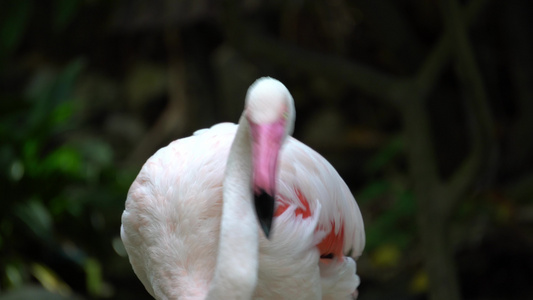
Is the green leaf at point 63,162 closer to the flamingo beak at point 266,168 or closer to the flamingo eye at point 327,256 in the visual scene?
the flamingo eye at point 327,256

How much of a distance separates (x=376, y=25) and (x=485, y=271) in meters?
2.09

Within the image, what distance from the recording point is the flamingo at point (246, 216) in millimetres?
2098

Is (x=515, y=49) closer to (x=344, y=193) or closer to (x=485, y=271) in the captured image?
(x=485, y=271)

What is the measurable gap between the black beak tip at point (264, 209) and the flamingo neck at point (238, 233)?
4.2 inches

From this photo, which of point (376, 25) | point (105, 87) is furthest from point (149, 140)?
point (376, 25)

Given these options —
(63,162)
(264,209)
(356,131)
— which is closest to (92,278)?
(63,162)

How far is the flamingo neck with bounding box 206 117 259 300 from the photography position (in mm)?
2088

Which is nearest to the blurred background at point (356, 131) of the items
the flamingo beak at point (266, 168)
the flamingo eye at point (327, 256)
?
the flamingo eye at point (327, 256)

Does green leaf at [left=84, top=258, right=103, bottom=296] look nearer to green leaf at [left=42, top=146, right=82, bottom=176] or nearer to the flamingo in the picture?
green leaf at [left=42, top=146, right=82, bottom=176]

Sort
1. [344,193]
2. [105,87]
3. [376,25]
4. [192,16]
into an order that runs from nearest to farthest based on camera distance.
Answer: [344,193]
[376,25]
[192,16]
[105,87]

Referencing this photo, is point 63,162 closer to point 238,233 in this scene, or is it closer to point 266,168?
point 238,233

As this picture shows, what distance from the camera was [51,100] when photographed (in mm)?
6469

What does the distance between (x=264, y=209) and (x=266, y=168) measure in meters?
0.12

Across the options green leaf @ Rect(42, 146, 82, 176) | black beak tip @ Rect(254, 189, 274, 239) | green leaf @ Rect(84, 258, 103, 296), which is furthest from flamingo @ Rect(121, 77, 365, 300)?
green leaf @ Rect(42, 146, 82, 176)
